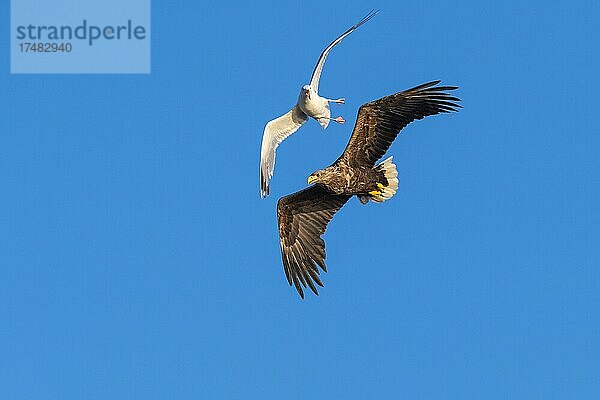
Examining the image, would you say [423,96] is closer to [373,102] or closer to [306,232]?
[373,102]

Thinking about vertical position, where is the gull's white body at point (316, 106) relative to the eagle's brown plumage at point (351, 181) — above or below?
above

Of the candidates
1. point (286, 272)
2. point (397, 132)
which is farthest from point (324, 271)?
point (397, 132)

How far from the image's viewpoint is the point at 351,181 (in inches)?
1038

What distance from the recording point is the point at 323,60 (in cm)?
2764

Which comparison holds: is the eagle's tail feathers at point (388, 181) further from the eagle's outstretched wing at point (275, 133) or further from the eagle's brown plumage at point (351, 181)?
the eagle's outstretched wing at point (275, 133)

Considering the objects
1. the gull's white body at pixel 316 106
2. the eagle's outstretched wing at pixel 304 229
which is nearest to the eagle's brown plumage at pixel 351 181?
the eagle's outstretched wing at pixel 304 229

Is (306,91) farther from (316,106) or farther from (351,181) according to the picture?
(351,181)

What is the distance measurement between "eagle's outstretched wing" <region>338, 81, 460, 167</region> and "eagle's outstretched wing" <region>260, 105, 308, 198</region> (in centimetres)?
258

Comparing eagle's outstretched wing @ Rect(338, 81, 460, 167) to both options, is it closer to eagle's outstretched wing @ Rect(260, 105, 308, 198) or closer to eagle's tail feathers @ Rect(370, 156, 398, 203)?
eagle's tail feathers @ Rect(370, 156, 398, 203)

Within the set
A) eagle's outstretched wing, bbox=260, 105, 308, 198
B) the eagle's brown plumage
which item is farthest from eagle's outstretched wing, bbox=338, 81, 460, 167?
eagle's outstretched wing, bbox=260, 105, 308, 198

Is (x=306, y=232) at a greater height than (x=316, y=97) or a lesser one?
lesser

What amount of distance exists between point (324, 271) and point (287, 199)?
1.34m

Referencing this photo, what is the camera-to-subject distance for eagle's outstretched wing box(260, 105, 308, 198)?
2873 cm

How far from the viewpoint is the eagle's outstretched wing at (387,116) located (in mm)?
25844
